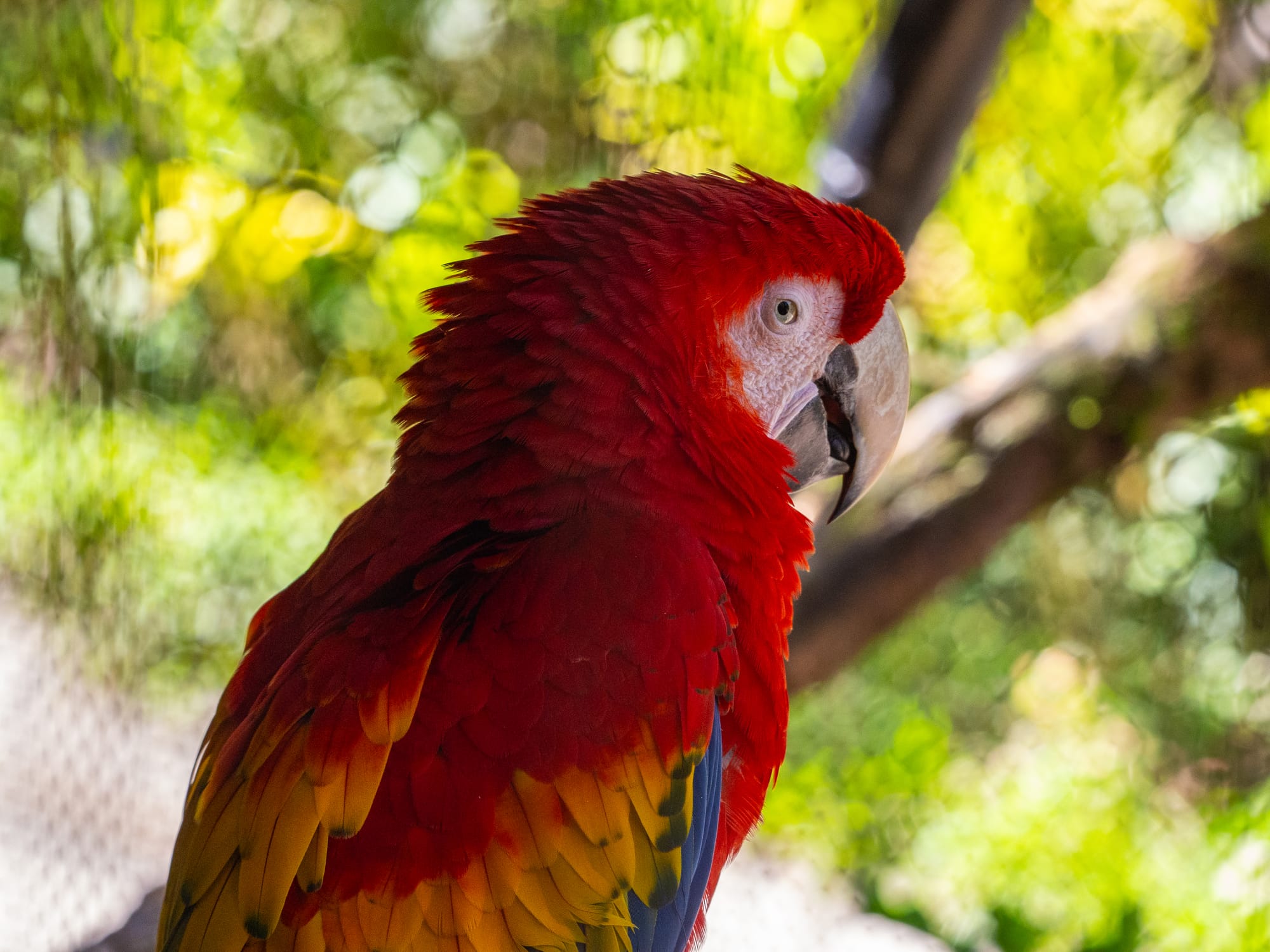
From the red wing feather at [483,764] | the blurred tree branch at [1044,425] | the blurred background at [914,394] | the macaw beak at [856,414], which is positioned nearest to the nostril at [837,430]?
the macaw beak at [856,414]

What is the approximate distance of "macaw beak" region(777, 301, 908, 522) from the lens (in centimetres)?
73

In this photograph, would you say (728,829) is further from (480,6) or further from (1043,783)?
(1043,783)

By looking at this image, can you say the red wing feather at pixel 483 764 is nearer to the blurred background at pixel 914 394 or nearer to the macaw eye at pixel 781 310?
the macaw eye at pixel 781 310

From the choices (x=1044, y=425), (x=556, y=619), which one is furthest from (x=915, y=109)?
(x=556, y=619)

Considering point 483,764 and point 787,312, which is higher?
point 787,312

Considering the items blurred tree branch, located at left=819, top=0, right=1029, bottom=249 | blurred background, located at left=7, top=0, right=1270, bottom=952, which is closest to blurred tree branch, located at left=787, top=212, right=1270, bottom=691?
blurred background, located at left=7, top=0, right=1270, bottom=952

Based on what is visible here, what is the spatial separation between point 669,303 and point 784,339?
11 cm

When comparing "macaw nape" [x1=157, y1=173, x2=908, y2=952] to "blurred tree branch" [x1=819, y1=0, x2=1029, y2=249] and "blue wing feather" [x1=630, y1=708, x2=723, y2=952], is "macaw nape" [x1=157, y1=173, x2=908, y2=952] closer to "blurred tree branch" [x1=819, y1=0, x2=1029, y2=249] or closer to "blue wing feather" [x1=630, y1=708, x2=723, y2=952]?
"blue wing feather" [x1=630, y1=708, x2=723, y2=952]

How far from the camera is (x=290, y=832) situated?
1.64 ft

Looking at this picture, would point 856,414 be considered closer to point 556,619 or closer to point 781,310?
point 781,310

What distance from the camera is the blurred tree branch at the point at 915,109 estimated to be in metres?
1.16

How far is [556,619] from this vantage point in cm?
52

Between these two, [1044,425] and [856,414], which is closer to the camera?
[856,414]

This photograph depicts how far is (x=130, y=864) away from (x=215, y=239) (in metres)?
0.76
